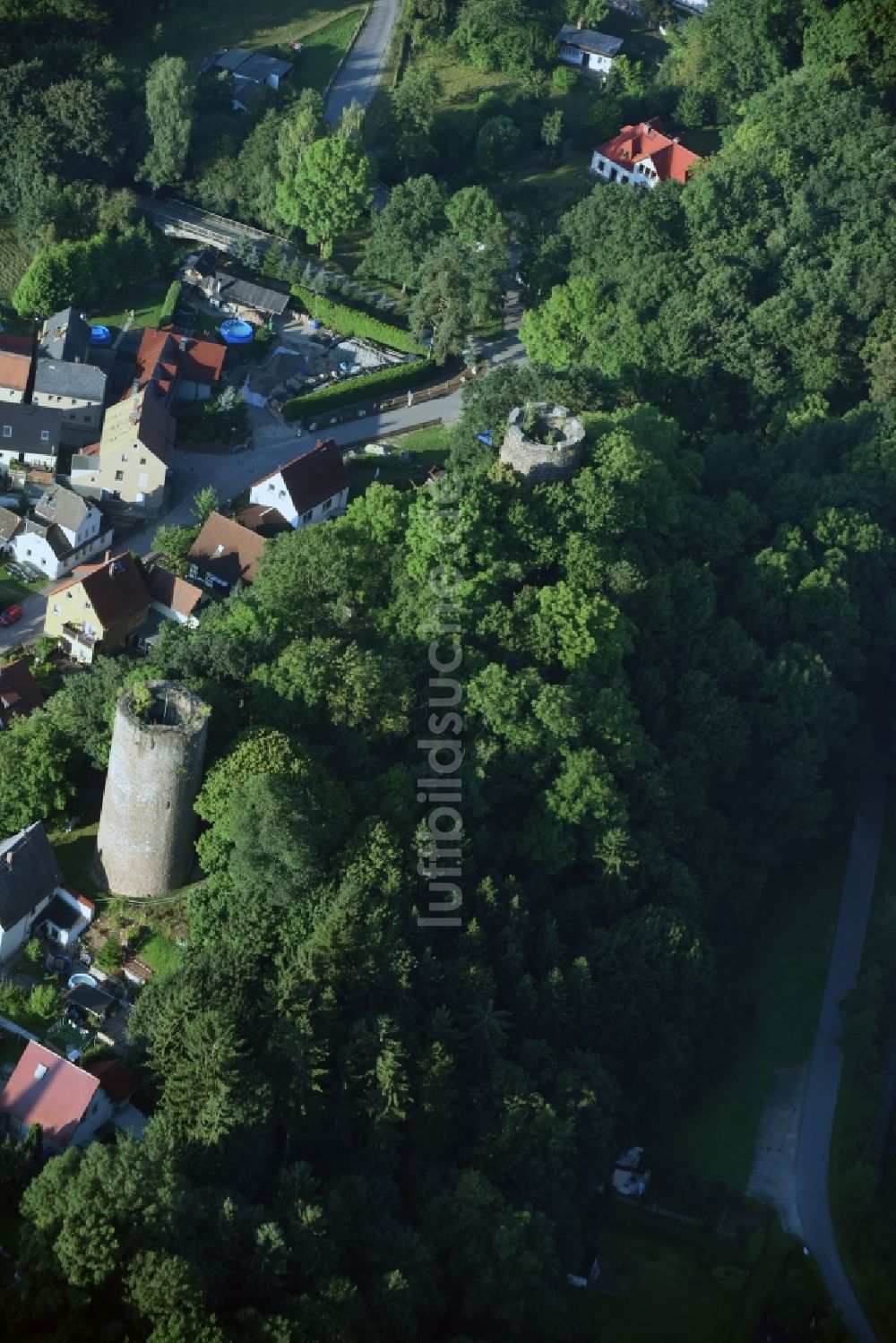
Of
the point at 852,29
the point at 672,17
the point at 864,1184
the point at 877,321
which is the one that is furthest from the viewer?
the point at 672,17

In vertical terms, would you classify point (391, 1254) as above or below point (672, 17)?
below

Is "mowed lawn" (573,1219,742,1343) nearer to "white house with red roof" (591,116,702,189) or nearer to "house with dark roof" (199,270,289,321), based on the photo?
"house with dark roof" (199,270,289,321)

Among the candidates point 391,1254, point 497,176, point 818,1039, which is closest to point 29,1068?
point 391,1254

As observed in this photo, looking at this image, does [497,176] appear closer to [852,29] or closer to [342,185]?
[342,185]

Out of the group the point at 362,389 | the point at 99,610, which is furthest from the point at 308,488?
the point at 99,610

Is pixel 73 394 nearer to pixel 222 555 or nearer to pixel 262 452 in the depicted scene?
pixel 262 452

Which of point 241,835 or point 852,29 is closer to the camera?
point 241,835
